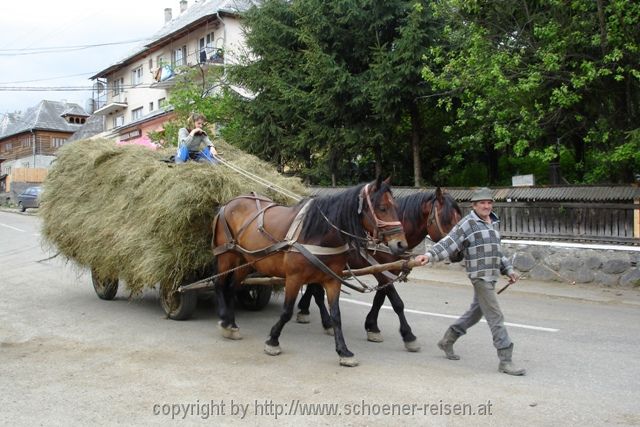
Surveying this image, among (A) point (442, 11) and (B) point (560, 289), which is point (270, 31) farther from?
(B) point (560, 289)

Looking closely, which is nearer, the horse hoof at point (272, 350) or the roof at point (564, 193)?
the horse hoof at point (272, 350)

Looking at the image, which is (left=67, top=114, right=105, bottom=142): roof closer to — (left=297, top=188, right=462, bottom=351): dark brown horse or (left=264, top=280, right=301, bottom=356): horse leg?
(left=297, top=188, right=462, bottom=351): dark brown horse

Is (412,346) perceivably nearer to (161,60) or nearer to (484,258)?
(484,258)

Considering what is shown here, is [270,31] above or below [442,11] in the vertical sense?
above

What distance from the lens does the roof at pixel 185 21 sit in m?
35.3

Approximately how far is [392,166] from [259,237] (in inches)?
492

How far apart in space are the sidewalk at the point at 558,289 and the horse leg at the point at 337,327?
6.30 m

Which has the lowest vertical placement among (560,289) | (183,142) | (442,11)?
(560,289)

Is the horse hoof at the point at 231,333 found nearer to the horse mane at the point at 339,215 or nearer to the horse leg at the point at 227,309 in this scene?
the horse leg at the point at 227,309

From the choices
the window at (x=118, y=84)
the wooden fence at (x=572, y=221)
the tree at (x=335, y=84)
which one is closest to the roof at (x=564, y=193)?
the wooden fence at (x=572, y=221)

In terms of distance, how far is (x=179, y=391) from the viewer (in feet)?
17.6

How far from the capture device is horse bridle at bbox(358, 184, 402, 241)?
5.88 meters

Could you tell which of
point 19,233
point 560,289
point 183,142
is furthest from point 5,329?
point 19,233

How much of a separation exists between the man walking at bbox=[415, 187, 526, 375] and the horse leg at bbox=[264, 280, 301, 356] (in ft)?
4.78
